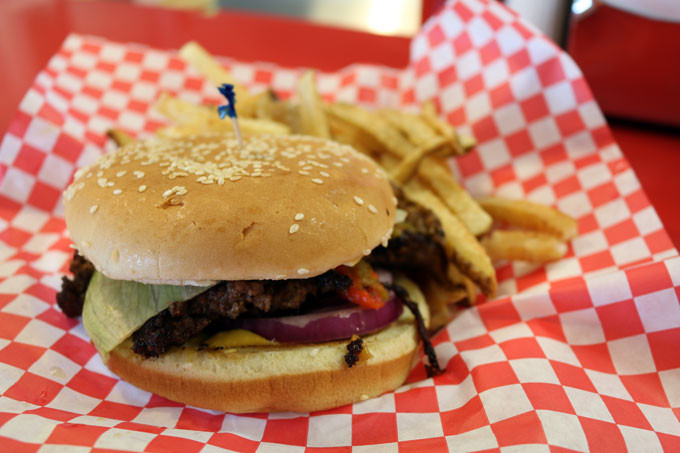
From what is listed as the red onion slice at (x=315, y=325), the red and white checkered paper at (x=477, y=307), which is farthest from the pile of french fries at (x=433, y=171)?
the red onion slice at (x=315, y=325)

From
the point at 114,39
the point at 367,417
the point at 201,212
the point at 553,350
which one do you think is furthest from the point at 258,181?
the point at 114,39

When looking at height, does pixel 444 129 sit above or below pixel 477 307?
above

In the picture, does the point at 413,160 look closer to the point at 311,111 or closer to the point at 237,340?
the point at 311,111

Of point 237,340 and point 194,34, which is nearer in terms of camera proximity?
point 237,340

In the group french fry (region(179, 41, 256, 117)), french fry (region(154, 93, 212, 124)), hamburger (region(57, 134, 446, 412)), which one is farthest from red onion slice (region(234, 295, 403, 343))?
french fry (region(179, 41, 256, 117))

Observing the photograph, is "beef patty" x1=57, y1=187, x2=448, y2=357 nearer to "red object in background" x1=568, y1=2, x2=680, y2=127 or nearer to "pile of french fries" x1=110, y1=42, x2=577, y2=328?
"pile of french fries" x1=110, y1=42, x2=577, y2=328

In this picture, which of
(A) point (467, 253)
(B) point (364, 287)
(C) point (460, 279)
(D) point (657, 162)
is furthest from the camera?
(D) point (657, 162)

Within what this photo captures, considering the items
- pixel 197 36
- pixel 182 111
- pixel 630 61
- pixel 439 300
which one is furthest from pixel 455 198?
pixel 197 36

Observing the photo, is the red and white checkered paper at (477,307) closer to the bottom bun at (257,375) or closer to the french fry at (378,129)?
the bottom bun at (257,375)
